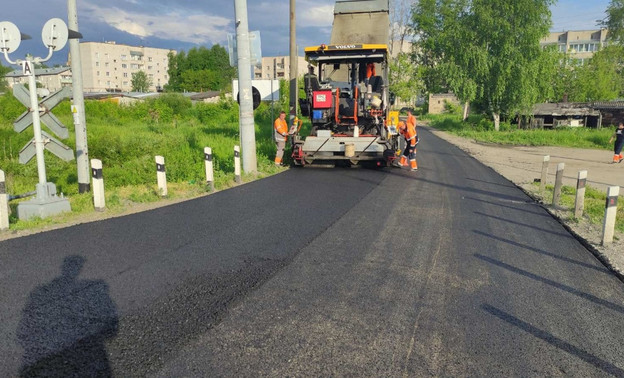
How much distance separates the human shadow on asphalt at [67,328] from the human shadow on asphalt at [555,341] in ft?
10.2

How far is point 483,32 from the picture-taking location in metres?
34.3

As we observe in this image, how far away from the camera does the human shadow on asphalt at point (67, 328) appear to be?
10.2 feet

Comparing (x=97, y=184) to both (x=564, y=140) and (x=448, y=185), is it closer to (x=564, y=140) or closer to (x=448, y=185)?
(x=448, y=185)

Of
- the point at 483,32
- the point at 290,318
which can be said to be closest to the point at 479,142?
the point at 483,32

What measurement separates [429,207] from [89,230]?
557 centimetres

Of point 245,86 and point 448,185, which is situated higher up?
point 245,86

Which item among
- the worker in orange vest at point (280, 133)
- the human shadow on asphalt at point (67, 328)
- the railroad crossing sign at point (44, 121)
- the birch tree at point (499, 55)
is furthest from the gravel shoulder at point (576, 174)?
the birch tree at point (499, 55)

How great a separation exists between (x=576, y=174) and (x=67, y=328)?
15.5 m

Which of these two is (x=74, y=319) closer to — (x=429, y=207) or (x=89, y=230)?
(x=89, y=230)

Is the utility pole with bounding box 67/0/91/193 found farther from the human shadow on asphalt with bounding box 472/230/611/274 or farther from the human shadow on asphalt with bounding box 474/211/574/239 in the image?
the human shadow on asphalt with bounding box 474/211/574/239

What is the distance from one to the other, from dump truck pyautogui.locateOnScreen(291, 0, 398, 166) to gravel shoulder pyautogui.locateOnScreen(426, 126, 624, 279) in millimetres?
3879

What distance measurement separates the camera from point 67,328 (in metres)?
3.66

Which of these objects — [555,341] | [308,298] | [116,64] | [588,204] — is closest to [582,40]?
[588,204]

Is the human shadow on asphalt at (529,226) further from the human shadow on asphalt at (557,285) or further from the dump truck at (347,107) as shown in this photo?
the dump truck at (347,107)
